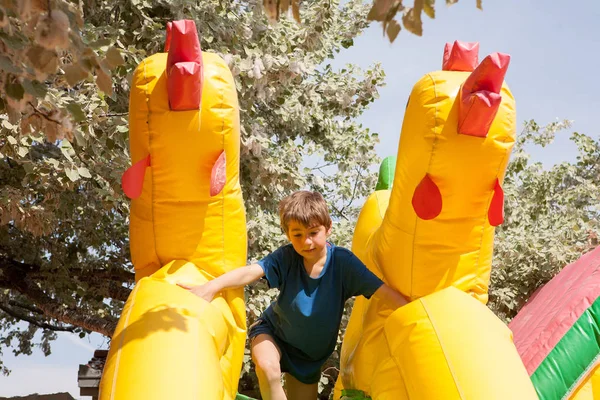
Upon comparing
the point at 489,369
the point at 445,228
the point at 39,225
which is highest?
the point at 445,228

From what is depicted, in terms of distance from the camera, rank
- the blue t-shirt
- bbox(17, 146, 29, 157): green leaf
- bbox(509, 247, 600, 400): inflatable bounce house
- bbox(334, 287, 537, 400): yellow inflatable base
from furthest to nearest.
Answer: bbox(17, 146, 29, 157): green leaf, the blue t-shirt, bbox(509, 247, 600, 400): inflatable bounce house, bbox(334, 287, 537, 400): yellow inflatable base

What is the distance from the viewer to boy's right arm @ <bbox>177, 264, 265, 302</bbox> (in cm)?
268

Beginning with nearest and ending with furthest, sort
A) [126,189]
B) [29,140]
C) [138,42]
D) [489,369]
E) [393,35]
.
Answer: [393,35] → [489,369] → [126,189] → [29,140] → [138,42]

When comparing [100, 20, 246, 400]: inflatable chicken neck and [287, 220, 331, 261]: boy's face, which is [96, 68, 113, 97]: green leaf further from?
[287, 220, 331, 261]: boy's face

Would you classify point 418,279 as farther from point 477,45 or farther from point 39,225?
point 39,225

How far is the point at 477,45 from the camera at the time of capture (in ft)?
9.30

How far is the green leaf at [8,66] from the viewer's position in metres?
1.86

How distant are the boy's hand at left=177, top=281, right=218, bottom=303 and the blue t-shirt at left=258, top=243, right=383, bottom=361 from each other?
0.69ft

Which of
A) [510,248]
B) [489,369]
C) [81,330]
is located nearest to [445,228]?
[489,369]

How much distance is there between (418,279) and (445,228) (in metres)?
0.20

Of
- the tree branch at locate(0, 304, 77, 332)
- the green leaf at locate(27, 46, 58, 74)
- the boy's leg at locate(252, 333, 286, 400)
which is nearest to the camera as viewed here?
the green leaf at locate(27, 46, 58, 74)

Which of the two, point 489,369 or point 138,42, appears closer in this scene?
point 489,369

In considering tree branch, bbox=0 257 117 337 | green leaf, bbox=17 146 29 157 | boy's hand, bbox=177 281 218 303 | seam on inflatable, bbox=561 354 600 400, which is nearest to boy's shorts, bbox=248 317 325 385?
boy's hand, bbox=177 281 218 303

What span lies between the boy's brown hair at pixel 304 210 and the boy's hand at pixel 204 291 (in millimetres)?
339
